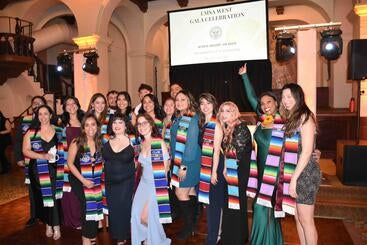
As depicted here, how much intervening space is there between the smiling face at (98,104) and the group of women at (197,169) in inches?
19.6

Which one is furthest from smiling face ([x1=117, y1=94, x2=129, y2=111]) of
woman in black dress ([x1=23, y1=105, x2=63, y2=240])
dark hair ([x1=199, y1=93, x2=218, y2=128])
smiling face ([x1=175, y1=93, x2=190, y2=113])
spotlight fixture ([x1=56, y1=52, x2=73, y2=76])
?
spotlight fixture ([x1=56, y1=52, x2=73, y2=76])

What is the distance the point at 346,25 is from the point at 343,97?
197 centimetres

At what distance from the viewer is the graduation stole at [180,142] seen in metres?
3.09

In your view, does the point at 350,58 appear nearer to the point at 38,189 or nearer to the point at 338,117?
the point at 338,117

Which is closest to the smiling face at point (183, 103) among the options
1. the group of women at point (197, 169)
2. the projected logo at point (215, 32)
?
the group of women at point (197, 169)

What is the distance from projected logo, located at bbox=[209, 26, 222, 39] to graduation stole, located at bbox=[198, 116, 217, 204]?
4.02m

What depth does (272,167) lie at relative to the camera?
2.50 meters

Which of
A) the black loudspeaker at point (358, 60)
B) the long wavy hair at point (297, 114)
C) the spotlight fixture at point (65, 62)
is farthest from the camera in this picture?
the spotlight fixture at point (65, 62)

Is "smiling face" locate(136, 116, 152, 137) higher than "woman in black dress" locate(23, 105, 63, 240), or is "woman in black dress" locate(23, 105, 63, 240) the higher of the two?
"smiling face" locate(136, 116, 152, 137)

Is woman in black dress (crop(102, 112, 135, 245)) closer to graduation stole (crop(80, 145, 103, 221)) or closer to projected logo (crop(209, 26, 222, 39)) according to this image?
graduation stole (crop(80, 145, 103, 221))

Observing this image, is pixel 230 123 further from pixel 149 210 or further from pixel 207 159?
pixel 149 210

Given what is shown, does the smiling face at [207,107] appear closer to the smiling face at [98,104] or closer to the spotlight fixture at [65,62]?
the smiling face at [98,104]

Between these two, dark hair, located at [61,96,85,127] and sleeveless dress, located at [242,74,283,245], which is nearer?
sleeveless dress, located at [242,74,283,245]

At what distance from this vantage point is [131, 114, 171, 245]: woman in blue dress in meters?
2.69
